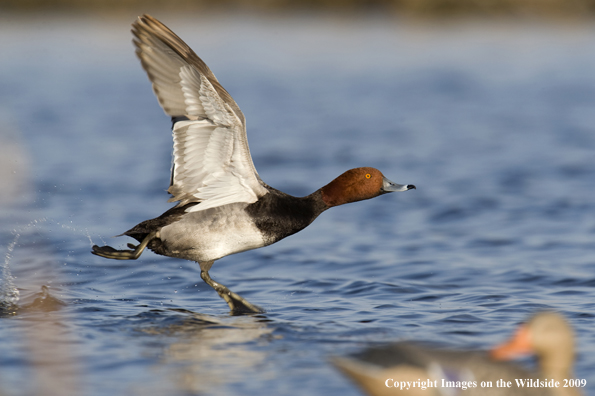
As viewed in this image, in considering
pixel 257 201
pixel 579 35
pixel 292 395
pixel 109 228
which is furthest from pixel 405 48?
pixel 292 395

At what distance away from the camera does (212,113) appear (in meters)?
5.66

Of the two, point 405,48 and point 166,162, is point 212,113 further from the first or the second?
point 405,48

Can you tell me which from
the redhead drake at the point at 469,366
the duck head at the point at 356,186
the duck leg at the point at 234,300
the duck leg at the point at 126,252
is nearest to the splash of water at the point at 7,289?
the duck leg at the point at 126,252

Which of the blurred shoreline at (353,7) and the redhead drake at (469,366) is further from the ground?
the blurred shoreline at (353,7)

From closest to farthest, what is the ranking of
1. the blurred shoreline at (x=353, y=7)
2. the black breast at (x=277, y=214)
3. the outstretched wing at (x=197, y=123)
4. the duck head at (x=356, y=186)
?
the outstretched wing at (x=197, y=123) < the black breast at (x=277, y=214) < the duck head at (x=356, y=186) < the blurred shoreline at (x=353, y=7)

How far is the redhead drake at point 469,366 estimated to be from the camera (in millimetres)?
3637

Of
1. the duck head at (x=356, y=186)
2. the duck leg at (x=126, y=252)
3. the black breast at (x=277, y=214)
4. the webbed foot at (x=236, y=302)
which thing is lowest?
the webbed foot at (x=236, y=302)

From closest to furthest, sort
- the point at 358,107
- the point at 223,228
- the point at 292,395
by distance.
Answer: the point at 292,395 < the point at 223,228 < the point at 358,107

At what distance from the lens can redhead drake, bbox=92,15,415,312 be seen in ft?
18.6

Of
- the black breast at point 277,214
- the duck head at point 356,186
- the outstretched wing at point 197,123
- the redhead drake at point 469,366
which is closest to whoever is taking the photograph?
the redhead drake at point 469,366

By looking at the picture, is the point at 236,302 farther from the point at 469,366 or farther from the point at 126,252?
the point at 469,366

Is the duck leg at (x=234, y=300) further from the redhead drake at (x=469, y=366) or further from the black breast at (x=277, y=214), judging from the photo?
the redhead drake at (x=469, y=366)

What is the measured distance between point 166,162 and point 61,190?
254cm

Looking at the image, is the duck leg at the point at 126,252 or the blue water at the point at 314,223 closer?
the blue water at the point at 314,223
